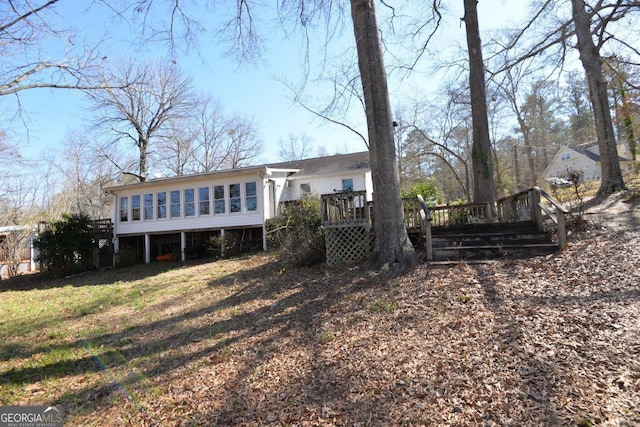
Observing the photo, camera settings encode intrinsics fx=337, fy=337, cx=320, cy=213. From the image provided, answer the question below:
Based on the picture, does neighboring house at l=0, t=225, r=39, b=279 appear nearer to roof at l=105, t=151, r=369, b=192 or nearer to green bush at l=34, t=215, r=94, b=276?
green bush at l=34, t=215, r=94, b=276

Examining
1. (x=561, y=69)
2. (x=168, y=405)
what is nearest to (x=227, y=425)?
(x=168, y=405)

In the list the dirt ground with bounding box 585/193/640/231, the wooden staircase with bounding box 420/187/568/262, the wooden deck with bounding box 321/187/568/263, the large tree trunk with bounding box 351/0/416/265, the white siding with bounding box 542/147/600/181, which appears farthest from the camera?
the white siding with bounding box 542/147/600/181

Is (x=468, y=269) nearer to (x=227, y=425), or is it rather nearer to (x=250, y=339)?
(x=250, y=339)

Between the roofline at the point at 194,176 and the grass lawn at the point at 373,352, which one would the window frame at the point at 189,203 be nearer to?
the roofline at the point at 194,176

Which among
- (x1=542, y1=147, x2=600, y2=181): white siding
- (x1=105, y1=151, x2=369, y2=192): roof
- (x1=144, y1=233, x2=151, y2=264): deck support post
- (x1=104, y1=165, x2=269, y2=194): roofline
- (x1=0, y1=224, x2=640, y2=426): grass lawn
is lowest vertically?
(x1=0, y1=224, x2=640, y2=426): grass lawn

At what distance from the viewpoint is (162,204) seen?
56.1 ft

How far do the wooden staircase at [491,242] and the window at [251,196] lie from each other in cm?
931

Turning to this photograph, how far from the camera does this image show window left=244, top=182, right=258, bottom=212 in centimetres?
1533

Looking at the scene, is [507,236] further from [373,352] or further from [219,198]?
[219,198]

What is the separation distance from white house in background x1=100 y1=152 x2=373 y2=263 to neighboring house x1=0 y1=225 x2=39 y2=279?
4740 mm

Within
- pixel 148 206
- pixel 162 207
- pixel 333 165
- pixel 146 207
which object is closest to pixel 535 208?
pixel 333 165

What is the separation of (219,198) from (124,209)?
6047 millimetres

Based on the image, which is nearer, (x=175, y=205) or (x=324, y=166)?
(x=175, y=205)

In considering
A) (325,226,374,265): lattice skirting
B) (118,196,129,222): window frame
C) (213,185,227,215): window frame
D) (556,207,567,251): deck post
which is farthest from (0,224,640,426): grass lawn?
(118,196,129,222): window frame
